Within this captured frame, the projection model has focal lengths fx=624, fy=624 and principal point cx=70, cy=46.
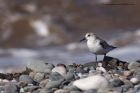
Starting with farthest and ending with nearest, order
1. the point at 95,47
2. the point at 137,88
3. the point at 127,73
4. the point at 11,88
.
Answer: the point at 95,47 → the point at 127,73 → the point at 11,88 → the point at 137,88

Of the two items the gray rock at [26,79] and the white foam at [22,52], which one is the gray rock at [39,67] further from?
the white foam at [22,52]

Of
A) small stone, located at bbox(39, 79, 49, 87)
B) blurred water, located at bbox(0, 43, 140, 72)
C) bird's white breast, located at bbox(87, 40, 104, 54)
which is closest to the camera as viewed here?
small stone, located at bbox(39, 79, 49, 87)

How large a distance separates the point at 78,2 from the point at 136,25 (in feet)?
3.86

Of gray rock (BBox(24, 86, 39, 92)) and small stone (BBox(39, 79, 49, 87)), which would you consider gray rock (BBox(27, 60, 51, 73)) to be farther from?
gray rock (BBox(24, 86, 39, 92))

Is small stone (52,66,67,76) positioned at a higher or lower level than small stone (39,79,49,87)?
higher

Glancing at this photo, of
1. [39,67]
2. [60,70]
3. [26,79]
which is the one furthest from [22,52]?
[26,79]

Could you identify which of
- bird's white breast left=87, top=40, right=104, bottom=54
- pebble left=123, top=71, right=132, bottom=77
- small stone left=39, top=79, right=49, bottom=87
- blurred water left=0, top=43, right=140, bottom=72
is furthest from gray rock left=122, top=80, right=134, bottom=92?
blurred water left=0, top=43, right=140, bottom=72

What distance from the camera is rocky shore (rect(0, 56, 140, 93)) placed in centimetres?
299

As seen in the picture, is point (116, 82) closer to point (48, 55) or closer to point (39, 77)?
point (39, 77)

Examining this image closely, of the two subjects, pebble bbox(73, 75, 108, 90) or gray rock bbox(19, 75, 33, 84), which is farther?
gray rock bbox(19, 75, 33, 84)

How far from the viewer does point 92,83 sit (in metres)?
2.99

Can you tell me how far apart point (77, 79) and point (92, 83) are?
20 cm

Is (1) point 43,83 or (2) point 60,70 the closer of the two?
(1) point 43,83

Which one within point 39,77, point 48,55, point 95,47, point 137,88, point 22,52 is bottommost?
point 137,88
